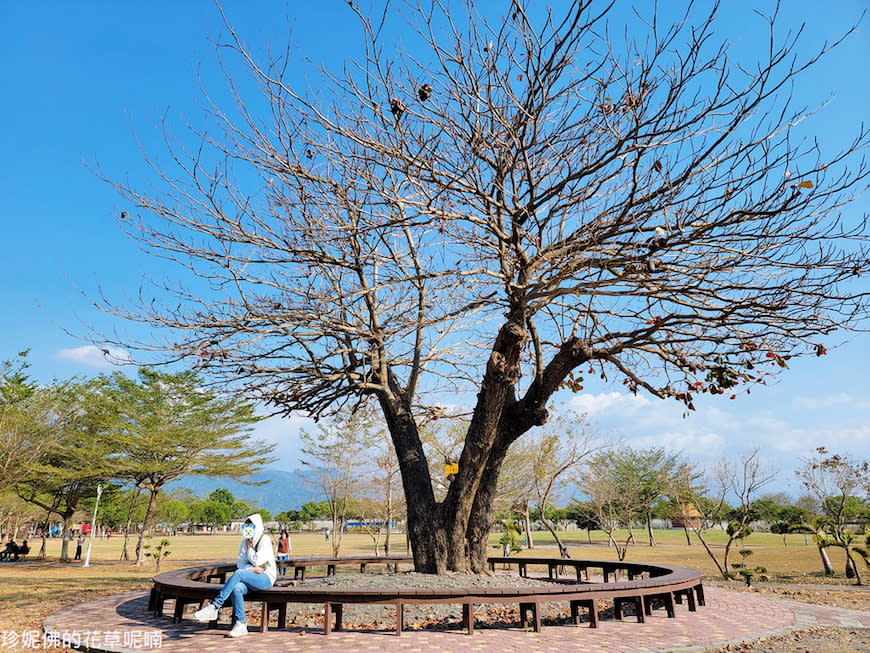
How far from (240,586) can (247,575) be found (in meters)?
0.13

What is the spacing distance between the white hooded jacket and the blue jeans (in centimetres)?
10

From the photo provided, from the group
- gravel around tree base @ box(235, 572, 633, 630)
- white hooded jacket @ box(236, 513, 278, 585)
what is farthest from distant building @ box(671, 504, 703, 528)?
white hooded jacket @ box(236, 513, 278, 585)

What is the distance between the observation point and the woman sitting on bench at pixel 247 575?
6.27 m

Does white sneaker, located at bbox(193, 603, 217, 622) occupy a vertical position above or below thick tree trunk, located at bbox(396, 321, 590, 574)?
below

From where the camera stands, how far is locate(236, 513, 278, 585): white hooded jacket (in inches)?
261

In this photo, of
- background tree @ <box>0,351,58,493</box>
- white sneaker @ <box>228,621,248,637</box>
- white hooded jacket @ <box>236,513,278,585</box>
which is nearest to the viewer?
white sneaker @ <box>228,621,248,637</box>

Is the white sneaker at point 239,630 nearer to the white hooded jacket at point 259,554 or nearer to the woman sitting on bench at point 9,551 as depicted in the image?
the white hooded jacket at point 259,554

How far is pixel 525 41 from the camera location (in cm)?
600

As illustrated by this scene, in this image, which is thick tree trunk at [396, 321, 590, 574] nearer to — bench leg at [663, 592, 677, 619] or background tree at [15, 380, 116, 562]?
bench leg at [663, 592, 677, 619]

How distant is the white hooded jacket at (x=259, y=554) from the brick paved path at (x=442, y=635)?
70cm

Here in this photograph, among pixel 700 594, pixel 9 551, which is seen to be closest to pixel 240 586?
pixel 700 594

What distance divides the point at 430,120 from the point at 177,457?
79.5 ft

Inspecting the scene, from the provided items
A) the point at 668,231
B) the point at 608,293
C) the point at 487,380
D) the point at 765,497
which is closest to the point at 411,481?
the point at 487,380

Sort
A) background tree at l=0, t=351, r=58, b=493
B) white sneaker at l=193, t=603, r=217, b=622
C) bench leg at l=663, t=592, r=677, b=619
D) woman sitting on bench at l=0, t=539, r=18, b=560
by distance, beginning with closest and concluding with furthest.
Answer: white sneaker at l=193, t=603, r=217, b=622
bench leg at l=663, t=592, r=677, b=619
background tree at l=0, t=351, r=58, b=493
woman sitting on bench at l=0, t=539, r=18, b=560
